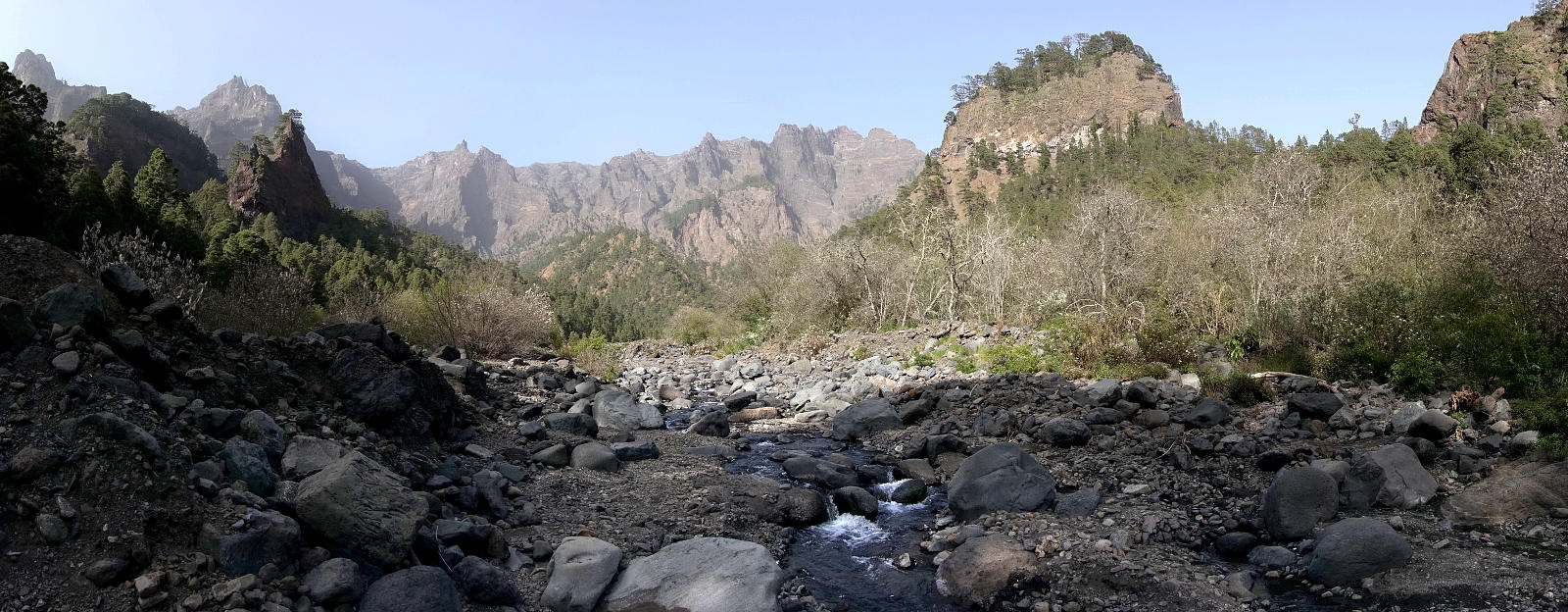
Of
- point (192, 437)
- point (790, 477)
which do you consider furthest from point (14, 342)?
point (790, 477)

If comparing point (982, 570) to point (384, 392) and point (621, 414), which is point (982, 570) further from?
point (621, 414)

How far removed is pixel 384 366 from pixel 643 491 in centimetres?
318

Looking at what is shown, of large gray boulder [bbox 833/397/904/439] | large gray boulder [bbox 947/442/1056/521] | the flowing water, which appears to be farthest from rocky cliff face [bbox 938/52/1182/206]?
the flowing water

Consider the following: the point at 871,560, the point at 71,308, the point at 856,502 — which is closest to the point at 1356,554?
the point at 871,560

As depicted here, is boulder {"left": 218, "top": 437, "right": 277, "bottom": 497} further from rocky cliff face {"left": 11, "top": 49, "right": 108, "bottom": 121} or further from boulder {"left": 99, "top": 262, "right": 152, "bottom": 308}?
rocky cliff face {"left": 11, "top": 49, "right": 108, "bottom": 121}

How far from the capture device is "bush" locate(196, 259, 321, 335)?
11555 mm

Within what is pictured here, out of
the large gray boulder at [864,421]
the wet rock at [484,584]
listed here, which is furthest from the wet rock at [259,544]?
the large gray boulder at [864,421]

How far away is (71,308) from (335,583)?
3.39 meters

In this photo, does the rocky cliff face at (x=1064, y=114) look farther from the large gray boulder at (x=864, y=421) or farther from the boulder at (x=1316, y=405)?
the boulder at (x=1316, y=405)

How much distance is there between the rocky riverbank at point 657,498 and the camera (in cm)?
404

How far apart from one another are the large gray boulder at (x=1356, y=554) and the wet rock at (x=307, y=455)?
287 inches

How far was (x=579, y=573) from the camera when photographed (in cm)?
496

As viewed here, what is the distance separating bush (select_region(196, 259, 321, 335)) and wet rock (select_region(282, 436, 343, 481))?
277 inches

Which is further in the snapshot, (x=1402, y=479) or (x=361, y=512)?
(x=1402, y=479)
